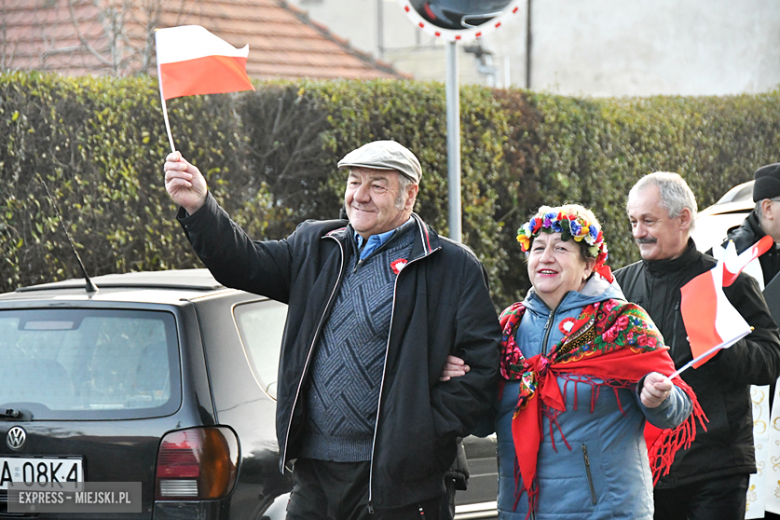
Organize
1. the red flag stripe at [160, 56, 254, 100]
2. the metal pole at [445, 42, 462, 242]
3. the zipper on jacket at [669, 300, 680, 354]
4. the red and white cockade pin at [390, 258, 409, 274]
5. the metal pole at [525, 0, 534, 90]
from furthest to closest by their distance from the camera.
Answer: the metal pole at [525, 0, 534, 90] → the metal pole at [445, 42, 462, 242] → the zipper on jacket at [669, 300, 680, 354] → the red flag stripe at [160, 56, 254, 100] → the red and white cockade pin at [390, 258, 409, 274]

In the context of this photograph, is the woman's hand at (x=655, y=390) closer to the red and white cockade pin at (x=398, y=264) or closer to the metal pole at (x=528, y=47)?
the red and white cockade pin at (x=398, y=264)

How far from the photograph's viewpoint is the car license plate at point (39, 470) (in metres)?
3.49

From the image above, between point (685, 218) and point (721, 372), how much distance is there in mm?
A: 613

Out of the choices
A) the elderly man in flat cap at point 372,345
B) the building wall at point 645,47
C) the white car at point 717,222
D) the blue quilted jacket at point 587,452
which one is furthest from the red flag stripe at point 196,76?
the building wall at point 645,47

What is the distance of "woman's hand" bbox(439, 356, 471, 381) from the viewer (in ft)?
9.76

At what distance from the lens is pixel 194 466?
3.40 metres

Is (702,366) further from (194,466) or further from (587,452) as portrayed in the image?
(194,466)

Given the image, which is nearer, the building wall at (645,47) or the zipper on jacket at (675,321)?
the zipper on jacket at (675,321)

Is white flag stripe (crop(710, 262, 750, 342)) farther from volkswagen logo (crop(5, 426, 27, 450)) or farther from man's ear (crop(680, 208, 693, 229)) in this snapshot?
volkswagen logo (crop(5, 426, 27, 450))

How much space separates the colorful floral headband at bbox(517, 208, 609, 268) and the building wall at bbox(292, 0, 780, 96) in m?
12.3

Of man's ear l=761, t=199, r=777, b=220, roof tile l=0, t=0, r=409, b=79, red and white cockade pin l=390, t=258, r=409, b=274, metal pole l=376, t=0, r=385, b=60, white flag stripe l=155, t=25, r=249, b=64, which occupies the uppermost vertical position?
metal pole l=376, t=0, r=385, b=60

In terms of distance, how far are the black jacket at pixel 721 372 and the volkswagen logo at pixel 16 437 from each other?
252cm

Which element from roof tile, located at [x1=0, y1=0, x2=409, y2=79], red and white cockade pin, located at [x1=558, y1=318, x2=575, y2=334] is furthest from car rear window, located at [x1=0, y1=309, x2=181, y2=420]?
roof tile, located at [x1=0, y1=0, x2=409, y2=79]

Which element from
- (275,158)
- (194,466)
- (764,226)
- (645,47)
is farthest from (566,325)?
(645,47)
